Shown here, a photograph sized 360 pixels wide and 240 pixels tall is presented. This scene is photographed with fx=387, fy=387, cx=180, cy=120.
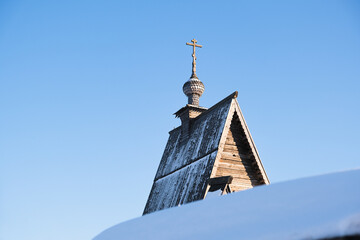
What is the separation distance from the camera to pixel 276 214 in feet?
9.70

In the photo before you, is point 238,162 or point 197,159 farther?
point 197,159

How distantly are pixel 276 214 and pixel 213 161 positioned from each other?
9.82m

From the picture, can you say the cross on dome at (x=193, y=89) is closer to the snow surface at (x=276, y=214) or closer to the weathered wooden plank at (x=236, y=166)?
the weathered wooden plank at (x=236, y=166)

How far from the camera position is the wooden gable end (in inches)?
523

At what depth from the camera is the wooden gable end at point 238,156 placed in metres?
13.3

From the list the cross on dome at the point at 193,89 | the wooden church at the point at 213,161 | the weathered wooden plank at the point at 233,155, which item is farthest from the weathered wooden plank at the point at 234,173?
the cross on dome at the point at 193,89

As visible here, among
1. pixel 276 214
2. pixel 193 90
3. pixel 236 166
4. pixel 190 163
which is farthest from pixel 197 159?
pixel 276 214

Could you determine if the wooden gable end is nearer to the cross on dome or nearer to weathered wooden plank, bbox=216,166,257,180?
weathered wooden plank, bbox=216,166,257,180

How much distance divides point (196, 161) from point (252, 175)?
2.08 meters

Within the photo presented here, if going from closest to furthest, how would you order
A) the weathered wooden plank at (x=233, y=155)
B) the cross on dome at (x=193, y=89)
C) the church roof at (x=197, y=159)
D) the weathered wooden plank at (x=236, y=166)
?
the church roof at (x=197, y=159) → the weathered wooden plank at (x=236, y=166) → the weathered wooden plank at (x=233, y=155) → the cross on dome at (x=193, y=89)

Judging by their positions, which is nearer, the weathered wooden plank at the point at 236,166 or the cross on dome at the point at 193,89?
the weathered wooden plank at the point at 236,166

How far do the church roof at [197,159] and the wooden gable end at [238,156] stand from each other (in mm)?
35

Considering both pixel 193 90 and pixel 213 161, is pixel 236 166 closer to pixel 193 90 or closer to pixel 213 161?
pixel 213 161

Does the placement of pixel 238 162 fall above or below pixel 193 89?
below
